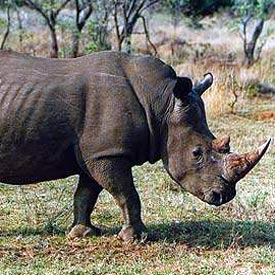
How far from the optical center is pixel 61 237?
7.30 m

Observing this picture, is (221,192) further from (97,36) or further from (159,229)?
(97,36)

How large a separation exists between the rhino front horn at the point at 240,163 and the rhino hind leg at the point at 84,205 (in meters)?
1.22

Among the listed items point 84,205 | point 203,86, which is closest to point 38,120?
point 84,205

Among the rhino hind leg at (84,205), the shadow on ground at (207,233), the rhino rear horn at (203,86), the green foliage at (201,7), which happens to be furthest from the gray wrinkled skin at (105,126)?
the green foliage at (201,7)

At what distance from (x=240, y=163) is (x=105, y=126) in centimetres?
109

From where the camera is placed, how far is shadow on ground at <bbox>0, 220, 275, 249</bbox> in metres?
Answer: 7.21

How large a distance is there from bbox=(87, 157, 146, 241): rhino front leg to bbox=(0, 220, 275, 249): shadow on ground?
207 millimetres

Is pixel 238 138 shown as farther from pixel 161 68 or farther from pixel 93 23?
pixel 93 23

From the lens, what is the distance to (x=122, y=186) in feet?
22.6

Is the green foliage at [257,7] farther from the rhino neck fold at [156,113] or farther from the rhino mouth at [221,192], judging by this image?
the rhino mouth at [221,192]

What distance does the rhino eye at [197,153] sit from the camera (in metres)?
6.86

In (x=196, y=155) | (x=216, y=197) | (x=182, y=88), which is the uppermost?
(x=182, y=88)

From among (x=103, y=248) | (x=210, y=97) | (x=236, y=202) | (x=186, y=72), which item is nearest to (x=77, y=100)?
(x=103, y=248)

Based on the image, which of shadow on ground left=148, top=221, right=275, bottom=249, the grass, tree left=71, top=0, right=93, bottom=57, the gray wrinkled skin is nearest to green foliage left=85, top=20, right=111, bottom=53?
tree left=71, top=0, right=93, bottom=57
